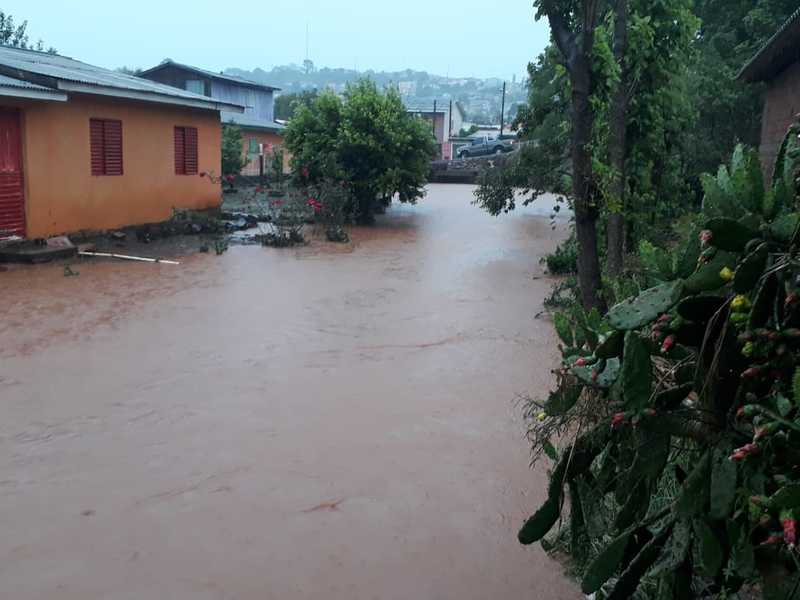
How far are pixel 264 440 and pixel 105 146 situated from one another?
1109 centimetres

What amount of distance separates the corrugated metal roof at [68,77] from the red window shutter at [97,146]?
763 mm

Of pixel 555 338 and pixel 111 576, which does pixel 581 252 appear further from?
pixel 111 576

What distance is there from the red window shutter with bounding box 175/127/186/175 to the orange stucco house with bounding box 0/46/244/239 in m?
0.02

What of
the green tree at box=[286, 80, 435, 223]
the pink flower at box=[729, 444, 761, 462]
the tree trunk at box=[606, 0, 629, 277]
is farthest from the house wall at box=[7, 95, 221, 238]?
the pink flower at box=[729, 444, 761, 462]

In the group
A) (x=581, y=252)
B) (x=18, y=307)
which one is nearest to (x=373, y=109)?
(x=18, y=307)

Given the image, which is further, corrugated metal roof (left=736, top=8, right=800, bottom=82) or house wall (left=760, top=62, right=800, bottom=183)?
house wall (left=760, top=62, right=800, bottom=183)

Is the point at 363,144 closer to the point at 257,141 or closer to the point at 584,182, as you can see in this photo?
the point at 584,182

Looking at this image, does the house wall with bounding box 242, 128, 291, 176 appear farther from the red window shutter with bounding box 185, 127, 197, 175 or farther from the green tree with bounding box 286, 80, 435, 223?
the red window shutter with bounding box 185, 127, 197, 175

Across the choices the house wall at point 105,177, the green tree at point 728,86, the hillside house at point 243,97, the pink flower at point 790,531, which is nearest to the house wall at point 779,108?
the green tree at point 728,86

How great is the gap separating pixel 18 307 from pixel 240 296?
9.33 ft

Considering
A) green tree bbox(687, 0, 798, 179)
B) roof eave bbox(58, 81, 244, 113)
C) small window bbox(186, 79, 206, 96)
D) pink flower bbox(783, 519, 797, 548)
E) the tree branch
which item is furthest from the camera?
small window bbox(186, 79, 206, 96)

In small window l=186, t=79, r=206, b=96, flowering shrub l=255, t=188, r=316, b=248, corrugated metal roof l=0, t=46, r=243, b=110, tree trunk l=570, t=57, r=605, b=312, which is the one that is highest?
A: small window l=186, t=79, r=206, b=96

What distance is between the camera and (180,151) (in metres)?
18.1

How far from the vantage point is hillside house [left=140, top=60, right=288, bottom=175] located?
31844 mm
